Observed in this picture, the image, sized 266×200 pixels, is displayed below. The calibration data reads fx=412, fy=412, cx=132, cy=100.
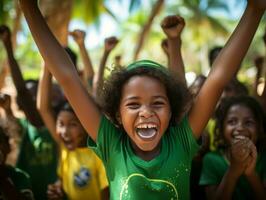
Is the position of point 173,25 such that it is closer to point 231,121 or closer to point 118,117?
point 118,117

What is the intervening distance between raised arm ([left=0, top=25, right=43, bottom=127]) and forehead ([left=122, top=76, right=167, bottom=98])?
1.25 meters

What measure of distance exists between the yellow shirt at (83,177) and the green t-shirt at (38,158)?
0.40 metres

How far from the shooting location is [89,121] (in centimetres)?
184

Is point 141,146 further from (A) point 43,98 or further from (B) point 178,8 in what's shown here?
(B) point 178,8

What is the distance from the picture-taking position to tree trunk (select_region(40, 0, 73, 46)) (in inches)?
181

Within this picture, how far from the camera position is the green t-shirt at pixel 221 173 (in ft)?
7.54

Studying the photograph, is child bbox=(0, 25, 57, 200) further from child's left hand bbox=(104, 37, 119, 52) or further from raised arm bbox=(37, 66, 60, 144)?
child's left hand bbox=(104, 37, 119, 52)

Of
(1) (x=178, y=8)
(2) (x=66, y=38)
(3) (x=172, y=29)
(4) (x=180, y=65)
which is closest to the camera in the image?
(3) (x=172, y=29)

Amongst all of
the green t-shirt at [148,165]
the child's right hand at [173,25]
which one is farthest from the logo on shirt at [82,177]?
the child's right hand at [173,25]

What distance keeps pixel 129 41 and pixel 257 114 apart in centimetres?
2340

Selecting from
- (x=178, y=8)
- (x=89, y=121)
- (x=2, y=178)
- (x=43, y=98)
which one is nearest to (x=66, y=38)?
(x=43, y=98)

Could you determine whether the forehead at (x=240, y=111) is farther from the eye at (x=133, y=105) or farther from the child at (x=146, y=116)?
the eye at (x=133, y=105)

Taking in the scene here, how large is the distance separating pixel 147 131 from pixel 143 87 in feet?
0.64

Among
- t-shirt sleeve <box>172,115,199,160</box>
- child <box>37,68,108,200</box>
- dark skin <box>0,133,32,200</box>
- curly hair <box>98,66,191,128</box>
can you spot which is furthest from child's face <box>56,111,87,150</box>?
t-shirt sleeve <box>172,115,199,160</box>
